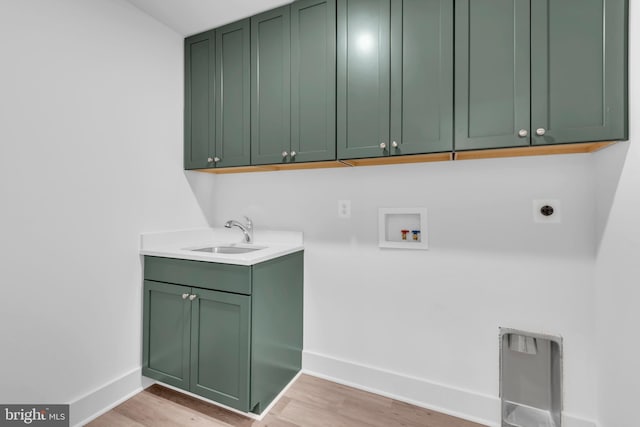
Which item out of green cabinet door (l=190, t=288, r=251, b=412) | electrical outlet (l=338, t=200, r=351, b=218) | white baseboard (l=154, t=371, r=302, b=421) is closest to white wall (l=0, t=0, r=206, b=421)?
white baseboard (l=154, t=371, r=302, b=421)

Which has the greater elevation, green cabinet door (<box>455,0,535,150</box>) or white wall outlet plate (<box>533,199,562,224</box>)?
green cabinet door (<box>455,0,535,150</box>)

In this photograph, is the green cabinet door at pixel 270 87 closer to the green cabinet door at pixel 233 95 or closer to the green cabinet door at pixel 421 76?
the green cabinet door at pixel 233 95

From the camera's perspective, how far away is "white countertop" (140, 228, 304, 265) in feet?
5.17

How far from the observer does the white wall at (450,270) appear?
1.41 metres

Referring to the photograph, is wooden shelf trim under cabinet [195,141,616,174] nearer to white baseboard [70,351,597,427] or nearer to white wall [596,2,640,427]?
white wall [596,2,640,427]

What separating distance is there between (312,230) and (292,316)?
0.60 meters

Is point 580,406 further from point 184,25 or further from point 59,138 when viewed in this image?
point 184,25

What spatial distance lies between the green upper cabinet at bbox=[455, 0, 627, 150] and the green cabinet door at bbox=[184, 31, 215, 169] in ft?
5.10

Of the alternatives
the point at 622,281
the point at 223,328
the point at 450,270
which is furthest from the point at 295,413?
the point at 622,281

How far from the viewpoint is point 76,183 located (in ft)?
4.93

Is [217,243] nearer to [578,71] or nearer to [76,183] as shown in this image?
[76,183]

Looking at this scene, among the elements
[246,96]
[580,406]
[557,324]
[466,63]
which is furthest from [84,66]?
[580,406]

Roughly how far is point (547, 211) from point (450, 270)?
57cm

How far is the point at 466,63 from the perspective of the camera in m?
1.31
